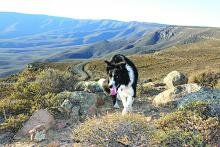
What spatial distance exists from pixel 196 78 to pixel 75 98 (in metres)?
9.60

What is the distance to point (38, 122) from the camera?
15.4 meters

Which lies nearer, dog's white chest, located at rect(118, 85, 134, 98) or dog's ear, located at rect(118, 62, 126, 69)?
dog's ear, located at rect(118, 62, 126, 69)

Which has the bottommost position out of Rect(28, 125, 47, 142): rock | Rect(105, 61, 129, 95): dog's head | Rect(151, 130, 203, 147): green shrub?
Rect(28, 125, 47, 142): rock

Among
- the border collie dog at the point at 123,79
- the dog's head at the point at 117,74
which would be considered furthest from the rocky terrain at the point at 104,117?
the dog's head at the point at 117,74

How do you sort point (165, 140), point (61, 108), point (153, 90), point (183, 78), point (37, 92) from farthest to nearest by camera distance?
point (183, 78) < point (153, 90) < point (37, 92) < point (61, 108) < point (165, 140)

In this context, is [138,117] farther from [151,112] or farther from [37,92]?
[37,92]

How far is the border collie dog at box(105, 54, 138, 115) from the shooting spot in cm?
1588

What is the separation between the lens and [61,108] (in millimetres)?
16781

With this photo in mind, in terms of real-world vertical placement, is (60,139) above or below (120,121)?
A: below

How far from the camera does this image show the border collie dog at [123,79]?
52.1 ft

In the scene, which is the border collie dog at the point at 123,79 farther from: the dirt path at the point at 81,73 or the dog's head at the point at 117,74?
the dirt path at the point at 81,73

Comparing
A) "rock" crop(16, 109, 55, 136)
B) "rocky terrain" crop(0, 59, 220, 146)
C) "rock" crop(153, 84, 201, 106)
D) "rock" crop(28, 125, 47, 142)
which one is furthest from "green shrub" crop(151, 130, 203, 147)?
"rock" crop(153, 84, 201, 106)

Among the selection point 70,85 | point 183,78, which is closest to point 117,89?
point 70,85

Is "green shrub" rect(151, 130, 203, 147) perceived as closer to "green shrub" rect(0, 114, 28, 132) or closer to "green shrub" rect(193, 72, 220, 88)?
"green shrub" rect(0, 114, 28, 132)
